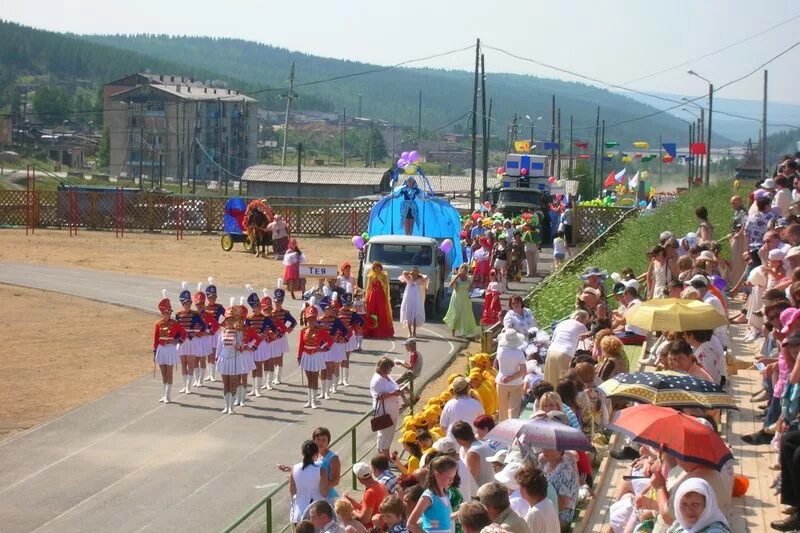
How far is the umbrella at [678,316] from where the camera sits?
42.4ft

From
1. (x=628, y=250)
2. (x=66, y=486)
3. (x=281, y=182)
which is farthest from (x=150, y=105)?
(x=66, y=486)

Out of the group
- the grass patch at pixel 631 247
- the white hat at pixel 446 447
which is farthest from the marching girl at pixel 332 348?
the white hat at pixel 446 447

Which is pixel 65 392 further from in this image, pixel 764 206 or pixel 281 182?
pixel 281 182

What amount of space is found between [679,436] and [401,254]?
71.2 ft

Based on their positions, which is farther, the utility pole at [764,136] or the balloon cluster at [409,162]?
the utility pole at [764,136]

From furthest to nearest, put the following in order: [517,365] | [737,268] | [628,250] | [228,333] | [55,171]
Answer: [55,171] → [628,250] → [737,268] → [228,333] → [517,365]

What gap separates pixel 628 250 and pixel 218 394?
9.90 meters

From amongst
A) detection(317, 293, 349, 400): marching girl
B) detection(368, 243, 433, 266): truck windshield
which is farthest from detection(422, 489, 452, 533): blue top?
detection(368, 243, 433, 266): truck windshield

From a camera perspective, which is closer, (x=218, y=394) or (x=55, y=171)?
(x=218, y=394)

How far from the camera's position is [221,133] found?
5856 inches

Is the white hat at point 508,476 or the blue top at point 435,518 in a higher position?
the white hat at point 508,476

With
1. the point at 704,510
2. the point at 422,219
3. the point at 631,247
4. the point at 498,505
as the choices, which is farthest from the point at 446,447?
the point at 422,219

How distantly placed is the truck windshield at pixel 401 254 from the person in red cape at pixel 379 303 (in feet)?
8.32

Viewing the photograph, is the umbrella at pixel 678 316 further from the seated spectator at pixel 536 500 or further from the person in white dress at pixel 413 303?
the person in white dress at pixel 413 303
